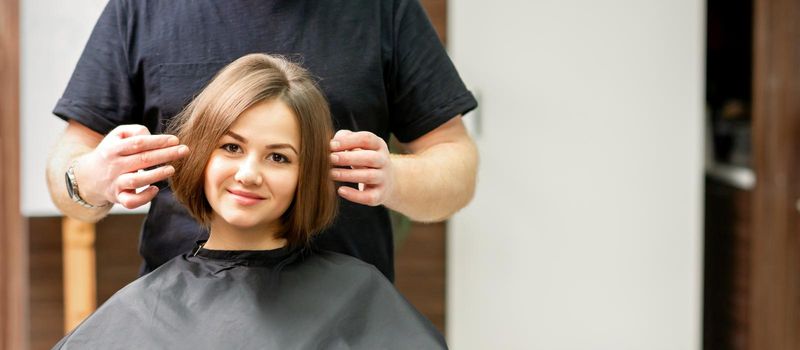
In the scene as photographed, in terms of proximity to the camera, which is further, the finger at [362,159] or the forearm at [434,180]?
the forearm at [434,180]

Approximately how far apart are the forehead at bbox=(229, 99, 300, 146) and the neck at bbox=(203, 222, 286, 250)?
21cm

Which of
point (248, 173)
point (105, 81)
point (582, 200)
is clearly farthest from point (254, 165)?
point (582, 200)

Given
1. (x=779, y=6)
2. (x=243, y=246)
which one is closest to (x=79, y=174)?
(x=243, y=246)

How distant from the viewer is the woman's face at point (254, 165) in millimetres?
1285

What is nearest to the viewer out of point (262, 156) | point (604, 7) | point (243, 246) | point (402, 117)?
point (262, 156)

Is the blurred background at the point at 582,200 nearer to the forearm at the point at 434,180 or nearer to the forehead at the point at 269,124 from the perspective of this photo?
the forearm at the point at 434,180

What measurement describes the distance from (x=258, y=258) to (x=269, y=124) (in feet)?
0.89

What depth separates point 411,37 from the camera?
1.53 m

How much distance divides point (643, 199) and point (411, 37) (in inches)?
75.7

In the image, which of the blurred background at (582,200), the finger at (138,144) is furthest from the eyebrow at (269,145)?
the blurred background at (582,200)

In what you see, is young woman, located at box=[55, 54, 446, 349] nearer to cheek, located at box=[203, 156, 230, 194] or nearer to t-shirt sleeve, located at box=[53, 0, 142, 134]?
cheek, located at box=[203, 156, 230, 194]

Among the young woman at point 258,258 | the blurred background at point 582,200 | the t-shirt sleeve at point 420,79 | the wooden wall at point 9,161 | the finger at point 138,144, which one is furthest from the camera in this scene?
the blurred background at point 582,200

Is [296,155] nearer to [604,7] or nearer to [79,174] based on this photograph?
[79,174]

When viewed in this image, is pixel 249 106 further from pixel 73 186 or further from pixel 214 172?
pixel 73 186
